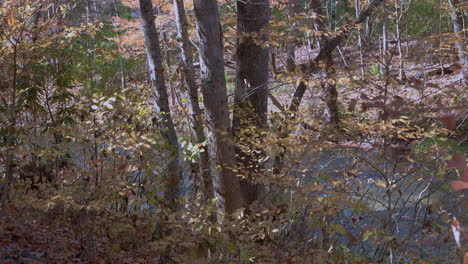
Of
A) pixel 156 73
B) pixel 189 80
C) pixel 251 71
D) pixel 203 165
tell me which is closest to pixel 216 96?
pixel 189 80

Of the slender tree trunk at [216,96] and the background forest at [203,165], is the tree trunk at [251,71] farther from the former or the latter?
the slender tree trunk at [216,96]

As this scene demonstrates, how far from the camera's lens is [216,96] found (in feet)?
13.2

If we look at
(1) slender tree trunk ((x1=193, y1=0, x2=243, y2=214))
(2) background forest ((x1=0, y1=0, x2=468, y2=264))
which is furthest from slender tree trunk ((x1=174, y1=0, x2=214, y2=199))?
(1) slender tree trunk ((x1=193, y1=0, x2=243, y2=214))

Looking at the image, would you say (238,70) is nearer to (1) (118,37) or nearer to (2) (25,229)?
(2) (25,229)

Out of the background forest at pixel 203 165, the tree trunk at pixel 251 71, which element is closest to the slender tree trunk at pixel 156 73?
the background forest at pixel 203 165

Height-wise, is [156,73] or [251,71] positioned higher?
[156,73]

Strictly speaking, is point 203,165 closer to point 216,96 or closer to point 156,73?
point 216,96

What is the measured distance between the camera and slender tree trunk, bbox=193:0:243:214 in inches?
152

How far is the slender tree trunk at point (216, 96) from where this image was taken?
12.7 ft

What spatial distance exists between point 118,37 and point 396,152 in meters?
11.0

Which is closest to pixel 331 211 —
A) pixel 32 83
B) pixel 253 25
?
pixel 253 25

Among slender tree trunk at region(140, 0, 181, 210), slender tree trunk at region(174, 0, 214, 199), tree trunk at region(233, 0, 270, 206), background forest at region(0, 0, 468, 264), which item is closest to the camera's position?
background forest at region(0, 0, 468, 264)

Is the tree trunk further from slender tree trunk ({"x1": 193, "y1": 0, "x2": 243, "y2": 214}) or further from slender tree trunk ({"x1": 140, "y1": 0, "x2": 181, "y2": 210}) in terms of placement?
slender tree trunk ({"x1": 140, "y1": 0, "x2": 181, "y2": 210})

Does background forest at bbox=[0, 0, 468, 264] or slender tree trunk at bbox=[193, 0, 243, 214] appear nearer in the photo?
background forest at bbox=[0, 0, 468, 264]
